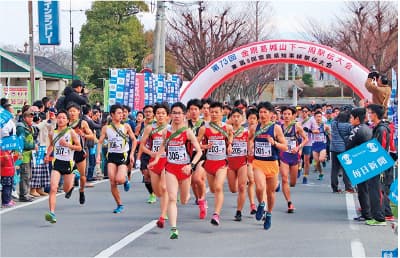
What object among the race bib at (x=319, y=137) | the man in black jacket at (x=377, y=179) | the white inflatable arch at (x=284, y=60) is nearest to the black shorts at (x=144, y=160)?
the man in black jacket at (x=377, y=179)

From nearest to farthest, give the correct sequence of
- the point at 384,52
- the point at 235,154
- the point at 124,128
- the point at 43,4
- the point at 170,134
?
the point at 170,134, the point at 235,154, the point at 124,128, the point at 43,4, the point at 384,52

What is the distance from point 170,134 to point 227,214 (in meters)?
2.55

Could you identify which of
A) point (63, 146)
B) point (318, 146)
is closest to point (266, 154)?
point (63, 146)

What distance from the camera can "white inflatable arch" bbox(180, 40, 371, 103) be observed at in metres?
22.9

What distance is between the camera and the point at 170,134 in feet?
34.0

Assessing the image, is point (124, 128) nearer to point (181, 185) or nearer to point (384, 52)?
Answer: point (181, 185)

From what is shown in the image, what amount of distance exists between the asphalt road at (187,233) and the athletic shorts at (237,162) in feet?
2.75

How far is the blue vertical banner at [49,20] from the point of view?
87.1ft

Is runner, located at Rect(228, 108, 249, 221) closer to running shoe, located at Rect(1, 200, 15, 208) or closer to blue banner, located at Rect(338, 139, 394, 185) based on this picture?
blue banner, located at Rect(338, 139, 394, 185)

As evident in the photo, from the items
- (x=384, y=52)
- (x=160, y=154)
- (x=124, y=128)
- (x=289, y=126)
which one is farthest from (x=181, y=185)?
(x=384, y=52)

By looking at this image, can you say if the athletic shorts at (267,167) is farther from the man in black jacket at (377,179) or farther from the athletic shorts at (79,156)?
the athletic shorts at (79,156)

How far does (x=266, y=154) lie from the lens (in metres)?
10.9

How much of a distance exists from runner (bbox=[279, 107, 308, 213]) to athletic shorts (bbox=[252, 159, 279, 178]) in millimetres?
1357

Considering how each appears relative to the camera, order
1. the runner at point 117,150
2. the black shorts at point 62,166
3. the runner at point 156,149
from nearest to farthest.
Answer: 1. the runner at point 156,149
2. the black shorts at point 62,166
3. the runner at point 117,150
